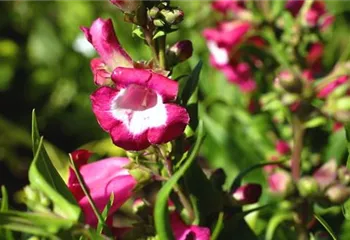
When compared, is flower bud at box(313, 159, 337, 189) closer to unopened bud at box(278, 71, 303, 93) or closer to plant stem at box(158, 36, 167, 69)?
unopened bud at box(278, 71, 303, 93)

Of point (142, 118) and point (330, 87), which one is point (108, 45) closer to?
point (142, 118)

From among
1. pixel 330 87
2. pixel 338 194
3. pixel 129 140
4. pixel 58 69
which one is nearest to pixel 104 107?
pixel 129 140

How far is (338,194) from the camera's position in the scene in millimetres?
962

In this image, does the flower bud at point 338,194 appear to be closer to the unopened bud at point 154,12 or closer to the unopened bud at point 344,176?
the unopened bud at point 344,176

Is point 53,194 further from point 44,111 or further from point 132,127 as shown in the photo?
point 44,111

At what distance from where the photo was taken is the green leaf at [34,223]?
0.64 metres

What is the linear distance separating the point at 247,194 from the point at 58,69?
1.66 m

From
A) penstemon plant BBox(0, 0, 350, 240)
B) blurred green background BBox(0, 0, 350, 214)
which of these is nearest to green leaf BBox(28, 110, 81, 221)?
penstemon plant BBox(0, 0, 350, 240)

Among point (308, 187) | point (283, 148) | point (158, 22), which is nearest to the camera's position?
point (158, 22)

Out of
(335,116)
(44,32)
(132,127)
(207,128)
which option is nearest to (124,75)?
(132,127)

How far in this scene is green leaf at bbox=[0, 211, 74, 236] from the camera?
64 centimetres

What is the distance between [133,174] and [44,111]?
63.2 inches

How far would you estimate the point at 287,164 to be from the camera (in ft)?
4.00

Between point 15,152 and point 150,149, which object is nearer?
point 150,149
